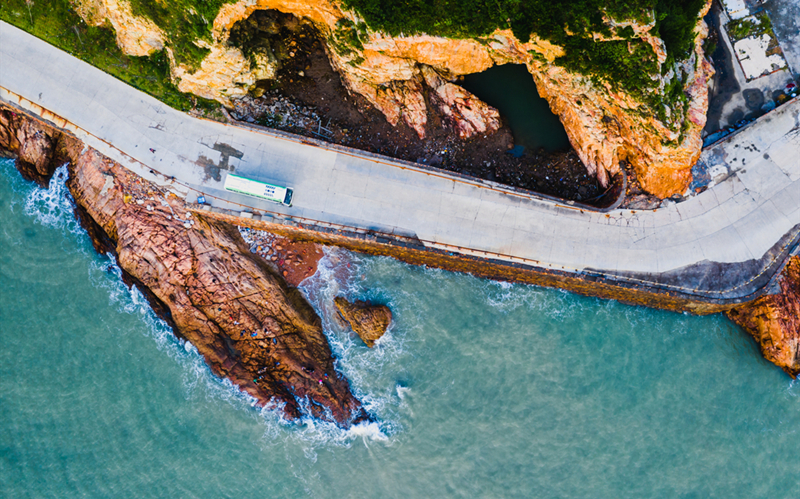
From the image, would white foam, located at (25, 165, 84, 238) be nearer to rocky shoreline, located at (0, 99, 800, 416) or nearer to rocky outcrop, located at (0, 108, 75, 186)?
rocky outcrop, located at (0, 108, 75, 186)

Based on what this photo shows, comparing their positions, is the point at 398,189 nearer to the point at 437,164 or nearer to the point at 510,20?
→ the point at 437,164

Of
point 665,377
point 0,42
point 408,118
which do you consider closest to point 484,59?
point 408,118

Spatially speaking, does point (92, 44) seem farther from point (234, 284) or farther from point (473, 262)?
point (473, 262)

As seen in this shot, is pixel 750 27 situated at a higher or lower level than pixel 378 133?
higher

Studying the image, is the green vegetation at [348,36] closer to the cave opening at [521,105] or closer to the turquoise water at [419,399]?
the cave opening at [521,105]

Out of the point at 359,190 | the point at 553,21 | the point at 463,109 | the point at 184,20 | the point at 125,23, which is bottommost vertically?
the point at 359,190

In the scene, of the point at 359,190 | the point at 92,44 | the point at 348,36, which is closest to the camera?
the point at 348,36

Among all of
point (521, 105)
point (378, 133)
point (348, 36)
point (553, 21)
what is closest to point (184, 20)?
point (348, 36)
